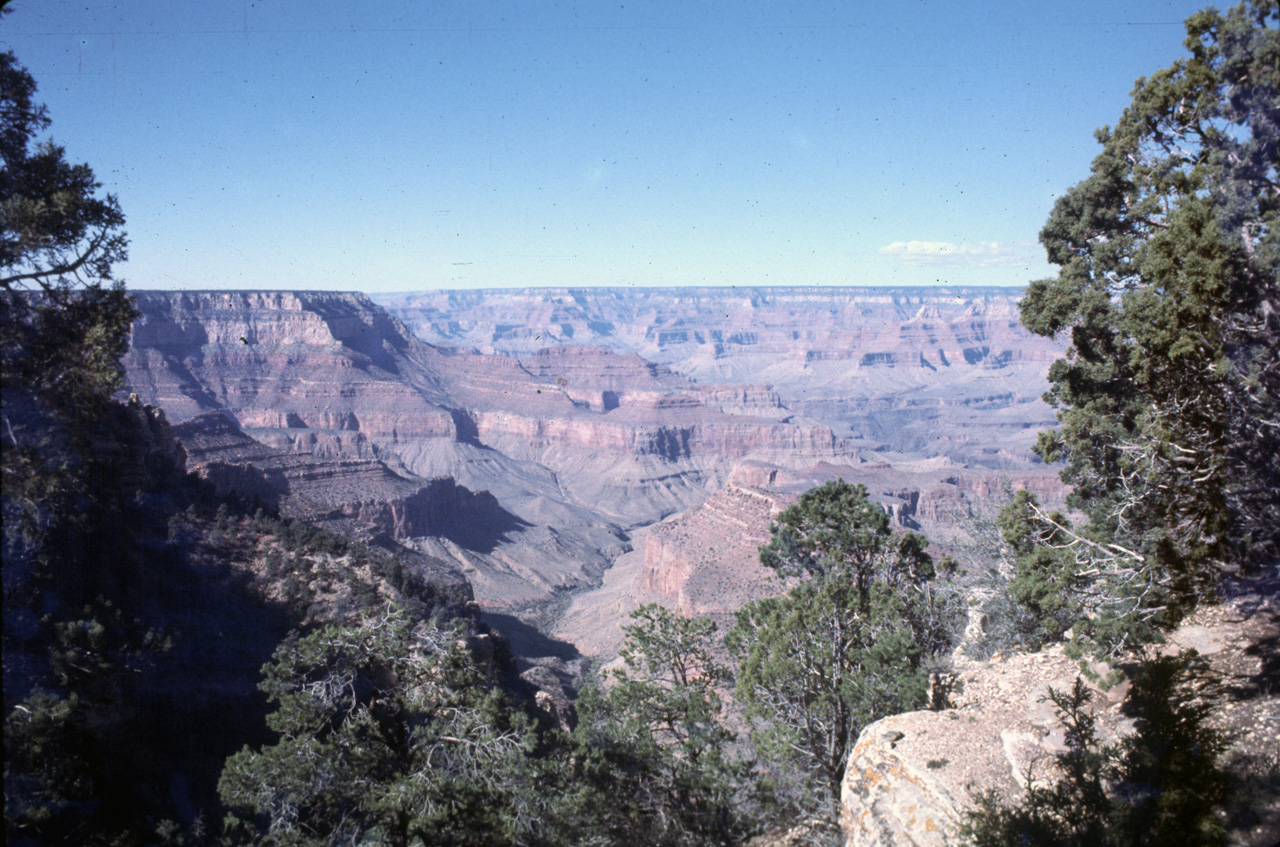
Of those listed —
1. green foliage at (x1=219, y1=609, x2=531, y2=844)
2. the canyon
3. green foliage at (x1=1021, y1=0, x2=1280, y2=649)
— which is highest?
green foliage at (x1=1021, y1=0, x2=1280, y2=649)

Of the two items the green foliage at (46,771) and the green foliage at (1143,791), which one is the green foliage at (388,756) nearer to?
the green foliage at (46,771)

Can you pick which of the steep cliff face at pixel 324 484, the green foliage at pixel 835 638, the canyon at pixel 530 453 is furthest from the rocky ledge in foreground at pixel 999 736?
the steep cliff face at pixel 324 484

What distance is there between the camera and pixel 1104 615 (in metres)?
13.5

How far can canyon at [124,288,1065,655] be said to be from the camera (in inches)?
2372

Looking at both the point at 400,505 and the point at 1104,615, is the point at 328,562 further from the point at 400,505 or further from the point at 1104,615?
the point at 400,505

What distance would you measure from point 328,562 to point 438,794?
2257 cm

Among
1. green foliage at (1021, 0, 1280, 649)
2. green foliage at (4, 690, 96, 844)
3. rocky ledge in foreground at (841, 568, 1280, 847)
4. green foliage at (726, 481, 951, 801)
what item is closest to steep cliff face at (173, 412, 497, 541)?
green foliage at (4, 690, 96, 844)

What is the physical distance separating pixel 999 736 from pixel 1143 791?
3.60 meters

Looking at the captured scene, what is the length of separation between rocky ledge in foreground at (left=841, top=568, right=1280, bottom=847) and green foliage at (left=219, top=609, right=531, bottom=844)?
6075mm

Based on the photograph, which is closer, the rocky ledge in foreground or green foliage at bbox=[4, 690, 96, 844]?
green foliage at bbox=[4, 690, 96, 844]

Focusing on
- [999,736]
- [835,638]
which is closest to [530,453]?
[835,638]

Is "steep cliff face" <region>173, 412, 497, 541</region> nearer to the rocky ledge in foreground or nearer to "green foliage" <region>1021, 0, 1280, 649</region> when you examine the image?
the rocky ledge in foreground

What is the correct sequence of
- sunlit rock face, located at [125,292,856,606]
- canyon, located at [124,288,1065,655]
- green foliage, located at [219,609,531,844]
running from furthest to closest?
sunlit rock face, located at [125,292,856,606] → canyon, located at [124,288,1065,655] → green foliage, located at [219,609,531,844]

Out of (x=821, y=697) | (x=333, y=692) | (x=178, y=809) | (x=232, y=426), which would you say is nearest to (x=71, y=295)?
(x=333, y=692)
